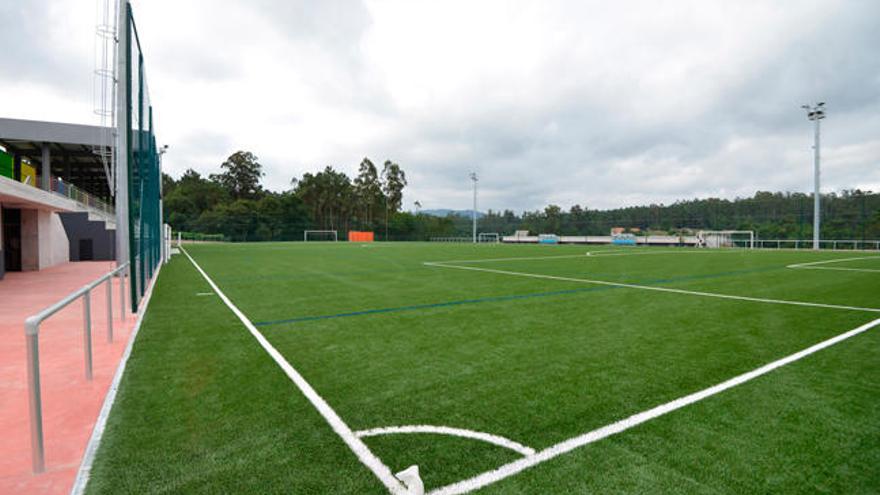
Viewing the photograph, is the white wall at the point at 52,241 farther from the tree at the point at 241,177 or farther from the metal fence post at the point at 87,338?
the tree at the point at 241,177

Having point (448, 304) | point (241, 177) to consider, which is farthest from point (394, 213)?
point (448, 304)

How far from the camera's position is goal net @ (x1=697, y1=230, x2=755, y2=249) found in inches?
1738

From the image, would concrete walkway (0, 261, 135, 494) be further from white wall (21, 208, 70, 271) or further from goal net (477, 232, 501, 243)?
goal net (477, 232, 501, 243)

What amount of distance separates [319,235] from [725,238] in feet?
177

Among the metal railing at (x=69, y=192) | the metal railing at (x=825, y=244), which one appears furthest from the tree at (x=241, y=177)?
the metal railing at (x=825, y=244)

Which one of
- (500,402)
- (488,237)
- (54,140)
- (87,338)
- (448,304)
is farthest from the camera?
(488,237)

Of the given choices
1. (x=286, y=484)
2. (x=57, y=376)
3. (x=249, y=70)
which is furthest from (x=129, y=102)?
(x=249, y=70)

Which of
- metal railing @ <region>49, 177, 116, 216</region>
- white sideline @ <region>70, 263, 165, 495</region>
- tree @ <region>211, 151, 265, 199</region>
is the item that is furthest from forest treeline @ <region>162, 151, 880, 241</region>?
white sideline @ <region>70, 263, 165, 495</region>

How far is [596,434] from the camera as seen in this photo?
290cm

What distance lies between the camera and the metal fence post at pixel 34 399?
8.06ft

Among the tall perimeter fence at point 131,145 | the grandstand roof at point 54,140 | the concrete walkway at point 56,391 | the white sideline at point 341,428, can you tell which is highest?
the grandstand roof at point 54,140

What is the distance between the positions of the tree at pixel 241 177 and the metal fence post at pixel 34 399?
98174 millimetres

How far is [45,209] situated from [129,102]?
552 inches

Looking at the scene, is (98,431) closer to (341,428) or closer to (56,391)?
(56,391)
